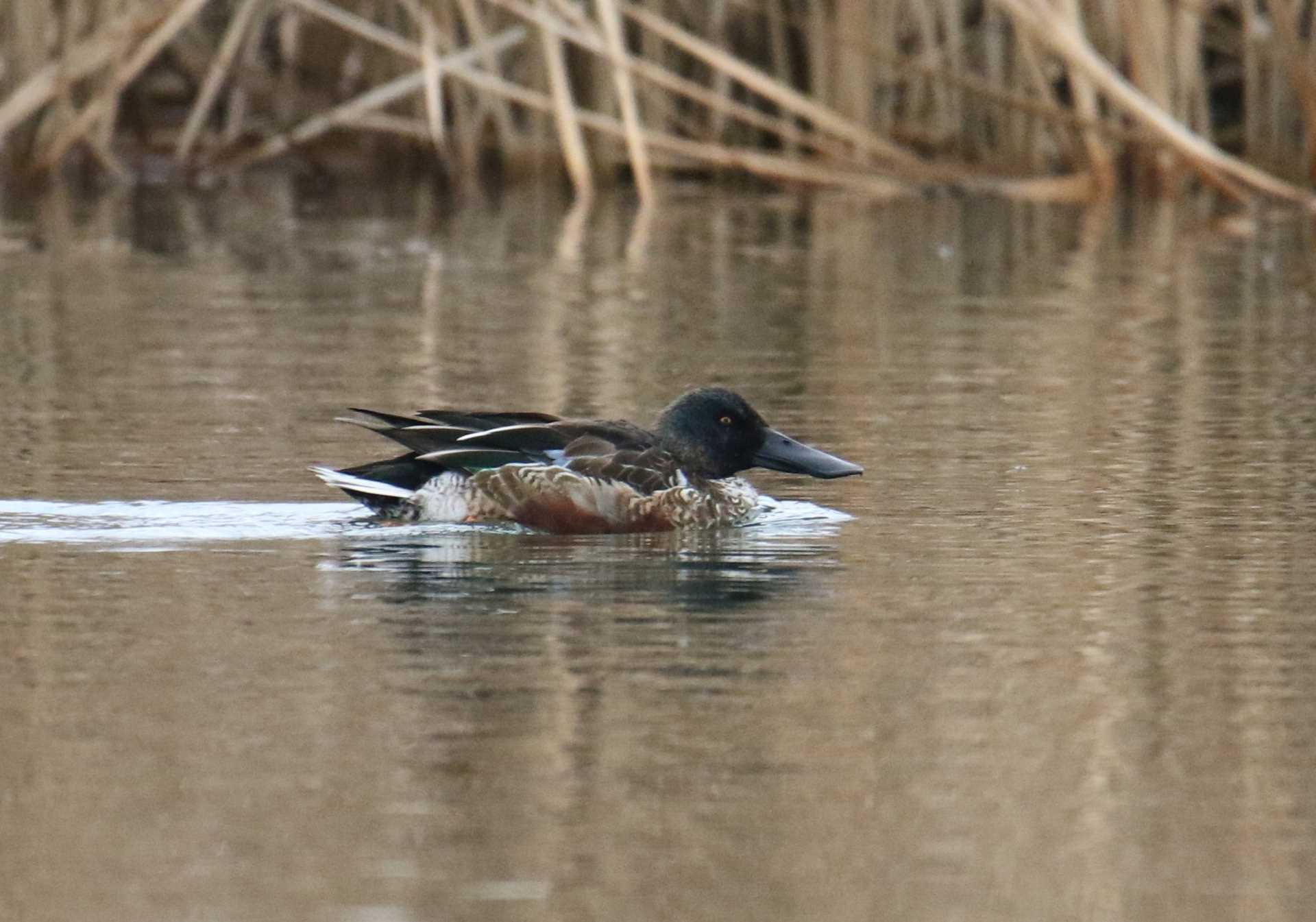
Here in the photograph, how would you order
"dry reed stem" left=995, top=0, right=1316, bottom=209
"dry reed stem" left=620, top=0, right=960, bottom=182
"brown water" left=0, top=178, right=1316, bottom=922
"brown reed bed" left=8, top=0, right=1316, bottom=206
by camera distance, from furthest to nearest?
"brown reed bed" left=8, top=0, right=1316, bottom=206, "dry reed stem" left=620, top=0, right=960, bottom=182, "dry reed stem" left=995, top=0, right=1316, bottom=209, "brown water" left=0, top=178, right=1316, bottom=922

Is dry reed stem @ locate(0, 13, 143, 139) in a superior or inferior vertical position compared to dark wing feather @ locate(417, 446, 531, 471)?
superior

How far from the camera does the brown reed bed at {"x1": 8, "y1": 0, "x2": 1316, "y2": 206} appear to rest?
701 inches

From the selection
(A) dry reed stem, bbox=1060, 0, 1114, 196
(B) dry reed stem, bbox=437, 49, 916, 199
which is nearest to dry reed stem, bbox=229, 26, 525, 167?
(B) dry reed stem, bbox=437, 49, 916, 199

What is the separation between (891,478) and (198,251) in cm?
957

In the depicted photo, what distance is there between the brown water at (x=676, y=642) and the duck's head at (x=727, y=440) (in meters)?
0.18

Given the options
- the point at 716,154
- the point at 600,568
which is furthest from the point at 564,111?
the point at 600,568

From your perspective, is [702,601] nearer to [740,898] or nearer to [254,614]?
[254,614]

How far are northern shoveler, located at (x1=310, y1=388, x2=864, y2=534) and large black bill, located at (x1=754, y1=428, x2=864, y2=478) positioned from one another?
0.28 meters

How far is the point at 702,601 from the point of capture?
690 cm

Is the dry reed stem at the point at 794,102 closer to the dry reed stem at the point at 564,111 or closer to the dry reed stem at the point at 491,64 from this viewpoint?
the dry reed stem at the point at 564,111

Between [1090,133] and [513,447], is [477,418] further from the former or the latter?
[1090,133]

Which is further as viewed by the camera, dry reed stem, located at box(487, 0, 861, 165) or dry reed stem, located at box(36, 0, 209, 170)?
dry reed stem, located at box(36, 0, 209, 170)

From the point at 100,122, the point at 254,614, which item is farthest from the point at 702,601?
the point at 100,122

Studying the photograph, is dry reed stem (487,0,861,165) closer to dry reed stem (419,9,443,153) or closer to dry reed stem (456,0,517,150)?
dry reed stem (456,0,517,150)
